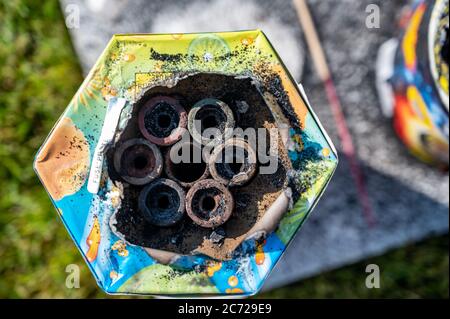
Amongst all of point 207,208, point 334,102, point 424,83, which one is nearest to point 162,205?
point 207,208

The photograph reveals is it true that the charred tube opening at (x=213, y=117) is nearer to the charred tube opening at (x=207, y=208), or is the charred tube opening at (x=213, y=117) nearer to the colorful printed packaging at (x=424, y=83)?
the charred tube opening at (x=207, y=208)

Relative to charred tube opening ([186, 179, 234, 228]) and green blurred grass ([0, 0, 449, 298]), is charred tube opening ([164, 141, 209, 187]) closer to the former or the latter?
charred tube opening ([186, 179, 234, 228])

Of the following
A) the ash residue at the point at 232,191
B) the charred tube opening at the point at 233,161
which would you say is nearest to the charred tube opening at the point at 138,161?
the ash residue at the point at 232,191

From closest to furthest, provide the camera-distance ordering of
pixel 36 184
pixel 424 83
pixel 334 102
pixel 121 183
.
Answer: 1. pixel 121 183
2. pixel 424 83
3. pixel 334 102
4. pixel 36 184

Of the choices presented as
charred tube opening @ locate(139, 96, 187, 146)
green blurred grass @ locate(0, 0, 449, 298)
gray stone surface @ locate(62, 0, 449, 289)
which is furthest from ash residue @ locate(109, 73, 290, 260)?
green blurred grass @ locate(0, 0, 449, 298)

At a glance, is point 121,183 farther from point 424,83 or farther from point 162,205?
point 424,83

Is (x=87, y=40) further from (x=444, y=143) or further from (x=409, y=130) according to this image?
(x=444, y=143)
